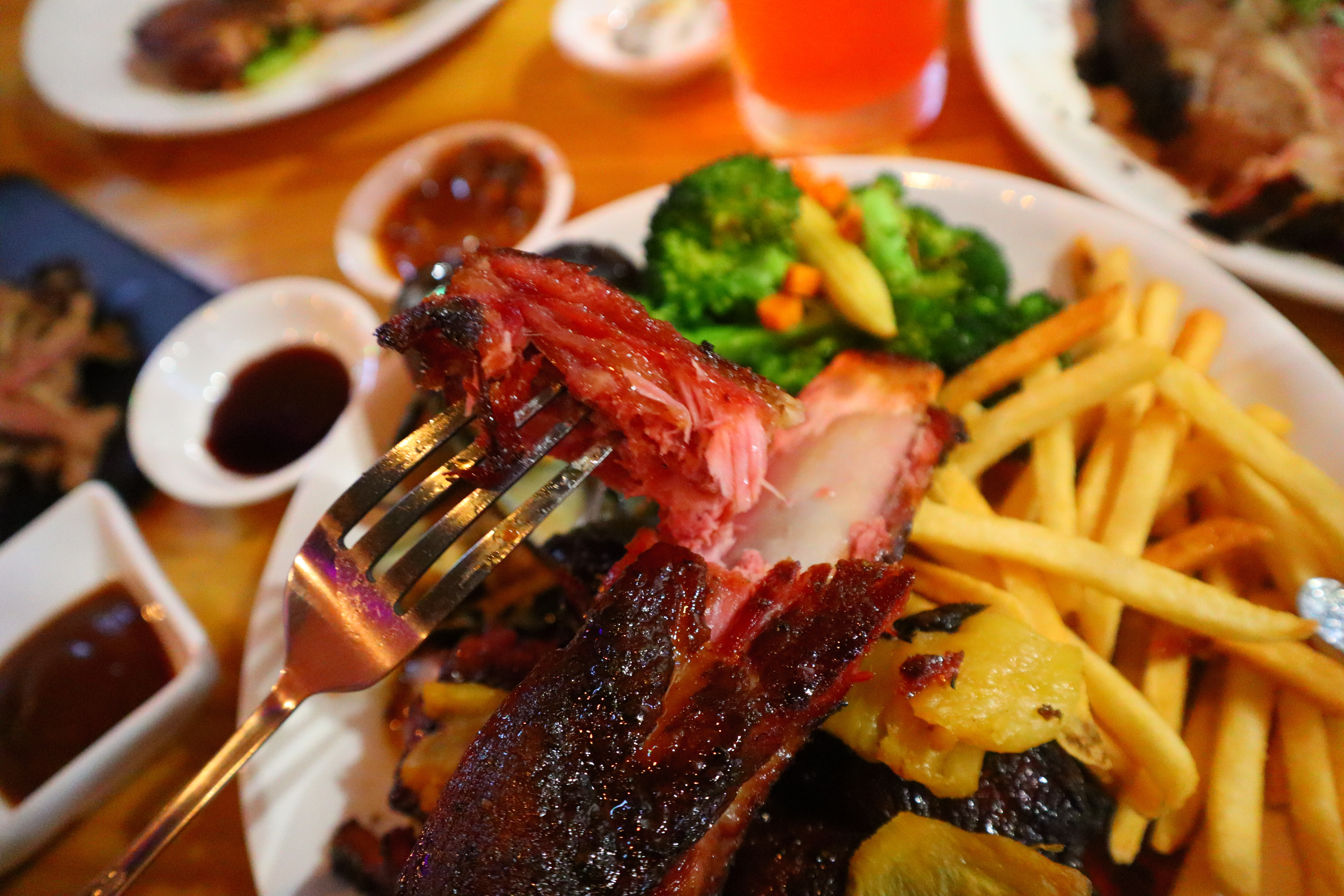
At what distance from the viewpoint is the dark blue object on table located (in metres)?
3.02

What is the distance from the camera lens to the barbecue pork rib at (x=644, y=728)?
1.28 m

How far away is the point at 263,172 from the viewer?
421cm

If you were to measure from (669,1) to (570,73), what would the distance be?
630 millimetres

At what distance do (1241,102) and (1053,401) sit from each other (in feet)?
5.93

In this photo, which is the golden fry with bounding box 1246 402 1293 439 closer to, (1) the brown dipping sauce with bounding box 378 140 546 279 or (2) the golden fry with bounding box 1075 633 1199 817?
(2) the golden fry with bounding box 1075 633 1199 817

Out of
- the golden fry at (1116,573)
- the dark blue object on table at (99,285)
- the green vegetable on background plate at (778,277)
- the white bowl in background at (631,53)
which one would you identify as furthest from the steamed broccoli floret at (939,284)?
the dark blue object on table at (99,285)

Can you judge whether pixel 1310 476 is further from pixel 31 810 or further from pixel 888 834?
pixel 31 810

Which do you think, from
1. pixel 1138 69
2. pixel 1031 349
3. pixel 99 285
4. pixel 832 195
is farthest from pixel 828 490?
pixel 99 285

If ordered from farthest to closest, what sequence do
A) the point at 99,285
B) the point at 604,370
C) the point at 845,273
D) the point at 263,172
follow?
1. the point at 263,172
2. the point at 99,285
3. the point at 845,273
4. the point at 604,370

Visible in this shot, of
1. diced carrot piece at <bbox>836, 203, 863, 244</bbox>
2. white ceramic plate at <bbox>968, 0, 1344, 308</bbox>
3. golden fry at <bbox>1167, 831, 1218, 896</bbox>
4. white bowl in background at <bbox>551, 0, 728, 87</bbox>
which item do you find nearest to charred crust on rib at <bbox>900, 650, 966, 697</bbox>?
golden fry at <bbox>1167, 831, 1218, 896</bbox>

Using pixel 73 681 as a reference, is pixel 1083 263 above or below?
above

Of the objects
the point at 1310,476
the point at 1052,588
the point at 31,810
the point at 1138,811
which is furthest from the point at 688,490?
the point at 31,810

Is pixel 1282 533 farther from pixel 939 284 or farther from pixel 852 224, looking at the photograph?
pixel 852 224

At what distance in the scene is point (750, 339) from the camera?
2365mm
